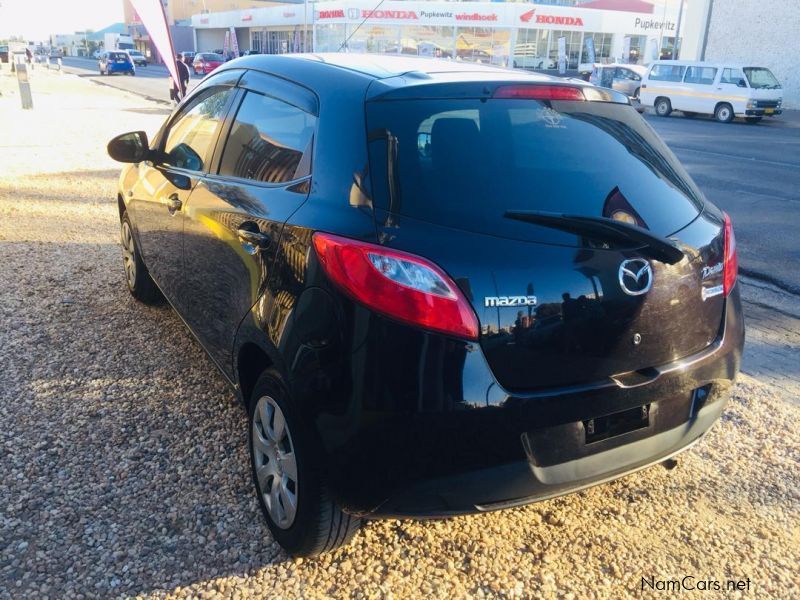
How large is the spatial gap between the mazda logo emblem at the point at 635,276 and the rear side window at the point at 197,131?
214 centimetres

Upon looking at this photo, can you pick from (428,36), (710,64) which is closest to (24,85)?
(710,64)

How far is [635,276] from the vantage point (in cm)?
237

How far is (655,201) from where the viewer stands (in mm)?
2662

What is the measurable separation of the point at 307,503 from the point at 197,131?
7.40 feet

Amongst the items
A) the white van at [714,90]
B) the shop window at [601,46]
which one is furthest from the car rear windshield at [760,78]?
the shop window at [601,46]

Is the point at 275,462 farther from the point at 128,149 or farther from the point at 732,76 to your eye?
the point at 732,76

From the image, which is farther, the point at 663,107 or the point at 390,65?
the point at 663,107

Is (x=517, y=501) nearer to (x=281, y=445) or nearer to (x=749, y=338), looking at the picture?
(x=281, y=445)

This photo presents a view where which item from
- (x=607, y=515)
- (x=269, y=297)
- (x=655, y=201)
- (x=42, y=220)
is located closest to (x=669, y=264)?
(x=655, y=201)

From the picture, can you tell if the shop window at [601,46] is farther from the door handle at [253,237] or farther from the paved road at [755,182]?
the door handle at [253,237]

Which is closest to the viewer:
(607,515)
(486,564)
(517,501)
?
(517,501)

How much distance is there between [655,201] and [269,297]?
57.6 inches

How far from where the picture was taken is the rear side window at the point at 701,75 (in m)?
25.4

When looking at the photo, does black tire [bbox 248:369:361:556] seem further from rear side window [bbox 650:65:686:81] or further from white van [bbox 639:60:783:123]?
rear side window [bbox 650:65:686:81]
